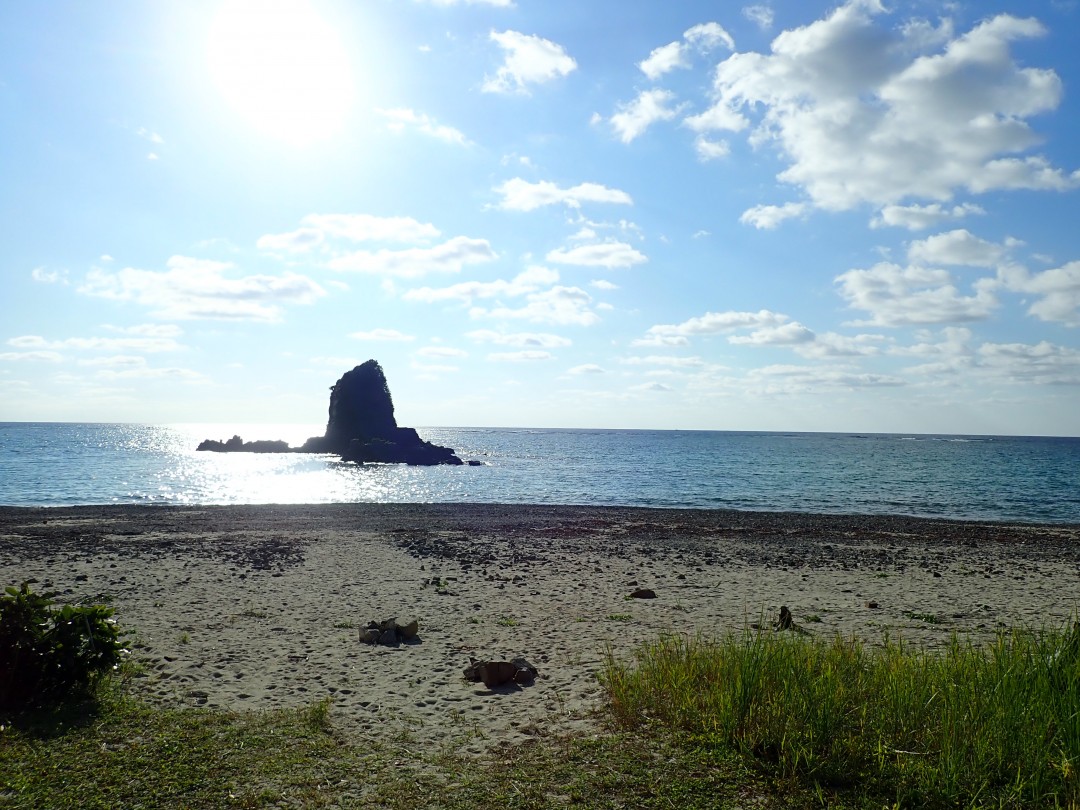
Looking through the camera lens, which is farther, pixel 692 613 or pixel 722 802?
pixel 692 613

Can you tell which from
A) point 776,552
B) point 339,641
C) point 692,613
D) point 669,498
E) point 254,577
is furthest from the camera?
point 669,498

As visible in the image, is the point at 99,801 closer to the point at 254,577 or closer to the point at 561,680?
the point at 561,680

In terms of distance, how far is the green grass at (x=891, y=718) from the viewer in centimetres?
598

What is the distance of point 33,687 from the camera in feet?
26.5

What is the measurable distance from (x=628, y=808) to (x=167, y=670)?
24.0 ft

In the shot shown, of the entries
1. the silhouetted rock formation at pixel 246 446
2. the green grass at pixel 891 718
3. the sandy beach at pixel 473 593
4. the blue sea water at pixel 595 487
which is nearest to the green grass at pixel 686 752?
the green grass at pixel 891 718

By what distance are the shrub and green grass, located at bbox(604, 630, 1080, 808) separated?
6.41 meters

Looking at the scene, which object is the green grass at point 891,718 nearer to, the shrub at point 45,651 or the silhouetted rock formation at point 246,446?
the shrub at point 45,651

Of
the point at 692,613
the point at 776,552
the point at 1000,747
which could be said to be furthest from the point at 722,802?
the point at 776,552

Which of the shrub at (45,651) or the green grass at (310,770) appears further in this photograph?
the shrub at (45,651)

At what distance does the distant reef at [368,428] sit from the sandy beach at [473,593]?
6636cm

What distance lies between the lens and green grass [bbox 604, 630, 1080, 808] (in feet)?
19.6

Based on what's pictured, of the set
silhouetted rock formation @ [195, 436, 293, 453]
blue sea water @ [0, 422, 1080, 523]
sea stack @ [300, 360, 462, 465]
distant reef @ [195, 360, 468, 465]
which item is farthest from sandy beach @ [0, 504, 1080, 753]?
silhouetted rock formation @ [195, 436, 293, 453]

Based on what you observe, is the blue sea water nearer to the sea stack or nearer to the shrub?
the sea stack
